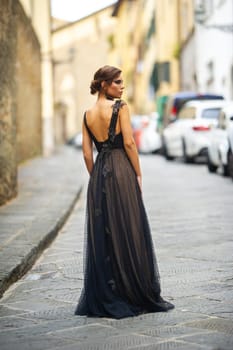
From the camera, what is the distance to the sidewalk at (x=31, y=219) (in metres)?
7.32

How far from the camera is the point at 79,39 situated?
77.6 metres

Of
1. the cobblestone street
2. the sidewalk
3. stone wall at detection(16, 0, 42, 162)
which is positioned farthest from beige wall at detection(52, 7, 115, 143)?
the cobblestone street

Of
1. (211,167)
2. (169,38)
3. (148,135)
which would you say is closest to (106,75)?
(211,167)

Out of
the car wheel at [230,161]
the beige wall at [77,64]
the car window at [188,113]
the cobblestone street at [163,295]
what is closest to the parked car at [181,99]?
the car window at [188,113]

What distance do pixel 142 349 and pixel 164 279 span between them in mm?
2168

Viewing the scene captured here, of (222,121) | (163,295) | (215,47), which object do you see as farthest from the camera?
(215,47)

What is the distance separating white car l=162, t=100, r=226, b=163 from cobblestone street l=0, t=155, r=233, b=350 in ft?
34.3

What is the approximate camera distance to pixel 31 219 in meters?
10.3

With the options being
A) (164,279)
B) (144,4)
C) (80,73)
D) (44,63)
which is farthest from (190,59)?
(80,73)

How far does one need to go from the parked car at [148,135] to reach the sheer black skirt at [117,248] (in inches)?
975

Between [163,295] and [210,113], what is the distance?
1612cm

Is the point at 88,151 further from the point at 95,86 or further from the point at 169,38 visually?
the point at 169,38

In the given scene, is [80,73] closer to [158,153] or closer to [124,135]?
[158,153]

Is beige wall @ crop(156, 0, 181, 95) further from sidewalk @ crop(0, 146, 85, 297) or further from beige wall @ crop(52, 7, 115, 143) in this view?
beige wall @ crop(52, 7, 115, 143)
